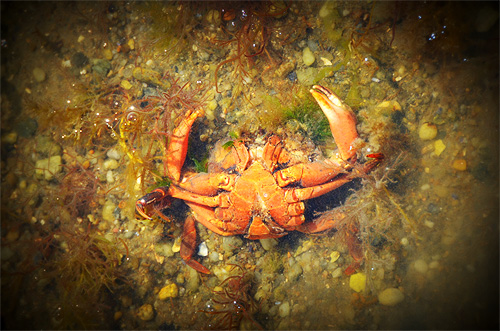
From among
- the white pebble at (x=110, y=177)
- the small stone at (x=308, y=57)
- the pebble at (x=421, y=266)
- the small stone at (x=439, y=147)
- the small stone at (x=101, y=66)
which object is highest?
the small stone at (x=308, y=57)

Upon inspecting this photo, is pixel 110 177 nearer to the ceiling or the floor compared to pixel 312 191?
nearer to the floor

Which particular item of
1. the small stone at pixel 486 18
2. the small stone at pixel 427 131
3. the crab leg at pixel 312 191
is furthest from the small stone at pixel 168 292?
the small stone at pixel 486 18

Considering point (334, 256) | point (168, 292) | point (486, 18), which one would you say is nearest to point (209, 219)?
point (168, 292)

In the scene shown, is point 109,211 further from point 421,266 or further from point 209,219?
point 421,266

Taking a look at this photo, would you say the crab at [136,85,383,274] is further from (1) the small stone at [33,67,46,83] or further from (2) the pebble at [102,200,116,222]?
(1) the small stone at [33,67,46,83]

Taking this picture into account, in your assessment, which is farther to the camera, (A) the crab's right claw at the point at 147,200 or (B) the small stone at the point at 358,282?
(B) the small stone at the point at 358,282

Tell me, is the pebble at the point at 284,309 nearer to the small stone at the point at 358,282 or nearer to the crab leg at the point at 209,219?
the small stone at the point at 358,282

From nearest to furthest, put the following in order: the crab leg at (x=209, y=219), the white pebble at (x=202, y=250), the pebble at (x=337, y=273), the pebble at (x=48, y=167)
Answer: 1. the crab leg at (x=209, y=219)
2. the pebble at (x=337, y=273)
3. the white pebble at (x=202, y=250)
4. the pebble at (x=48, y=167)

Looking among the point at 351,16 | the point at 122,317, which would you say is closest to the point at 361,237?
the point at 351,16
